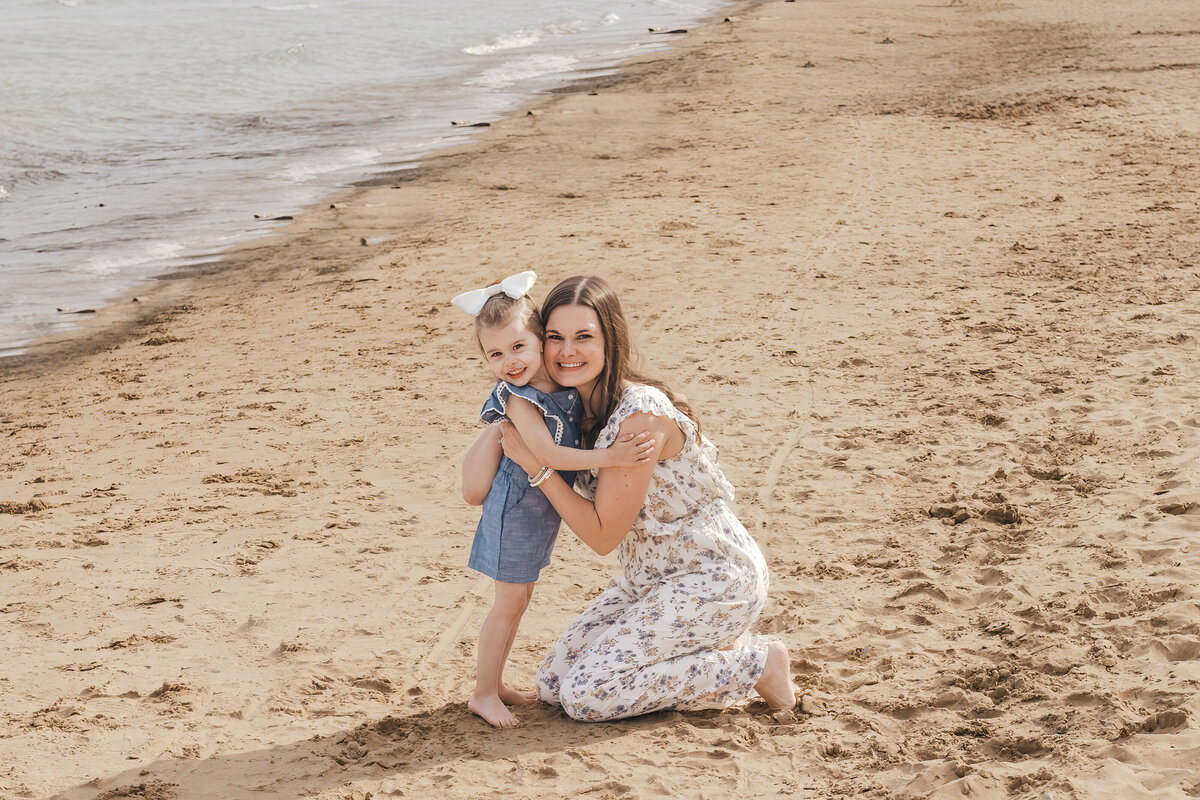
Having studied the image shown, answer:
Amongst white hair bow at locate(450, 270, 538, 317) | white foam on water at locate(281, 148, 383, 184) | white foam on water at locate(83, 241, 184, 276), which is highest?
white foam on water at locate(281, 148, 383, 184)

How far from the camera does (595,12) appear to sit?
27219 millimetres

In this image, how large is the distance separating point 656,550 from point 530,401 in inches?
26.4

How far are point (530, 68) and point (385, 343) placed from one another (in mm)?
12972

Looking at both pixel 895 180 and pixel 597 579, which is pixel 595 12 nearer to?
pixel 895 180

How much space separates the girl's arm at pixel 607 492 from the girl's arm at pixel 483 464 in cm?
11

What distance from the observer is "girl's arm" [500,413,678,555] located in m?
3.67

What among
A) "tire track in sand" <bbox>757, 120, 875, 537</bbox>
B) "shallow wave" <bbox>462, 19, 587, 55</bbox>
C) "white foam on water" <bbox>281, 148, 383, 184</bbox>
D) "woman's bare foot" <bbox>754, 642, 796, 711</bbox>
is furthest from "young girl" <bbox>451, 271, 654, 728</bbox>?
"shallow wave" <bbox>462, 19, 587, 55</bbox>

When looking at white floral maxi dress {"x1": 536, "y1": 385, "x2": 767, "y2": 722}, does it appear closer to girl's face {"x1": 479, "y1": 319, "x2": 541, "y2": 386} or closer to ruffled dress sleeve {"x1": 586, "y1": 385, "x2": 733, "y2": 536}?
ruffled dress sleeve {"x1": 586, "y1": 385, "x2": 733, "y2": 536}

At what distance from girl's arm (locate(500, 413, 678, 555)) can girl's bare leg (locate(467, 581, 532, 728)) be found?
1.15 ft

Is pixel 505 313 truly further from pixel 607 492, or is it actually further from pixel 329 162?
pixel 329 162

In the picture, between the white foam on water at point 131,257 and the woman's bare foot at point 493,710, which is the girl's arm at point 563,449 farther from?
the white foam on water at point 131,257

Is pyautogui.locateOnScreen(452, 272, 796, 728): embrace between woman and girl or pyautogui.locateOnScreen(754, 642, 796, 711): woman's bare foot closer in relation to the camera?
pyautogui.locateOnScreen(452, 272, 796, 728): embrace between woman and girl

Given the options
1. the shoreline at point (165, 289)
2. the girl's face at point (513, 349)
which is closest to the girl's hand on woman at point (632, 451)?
the girl's face at point (513, 349)

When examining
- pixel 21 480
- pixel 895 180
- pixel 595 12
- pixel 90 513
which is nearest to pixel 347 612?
pixel 90 513
